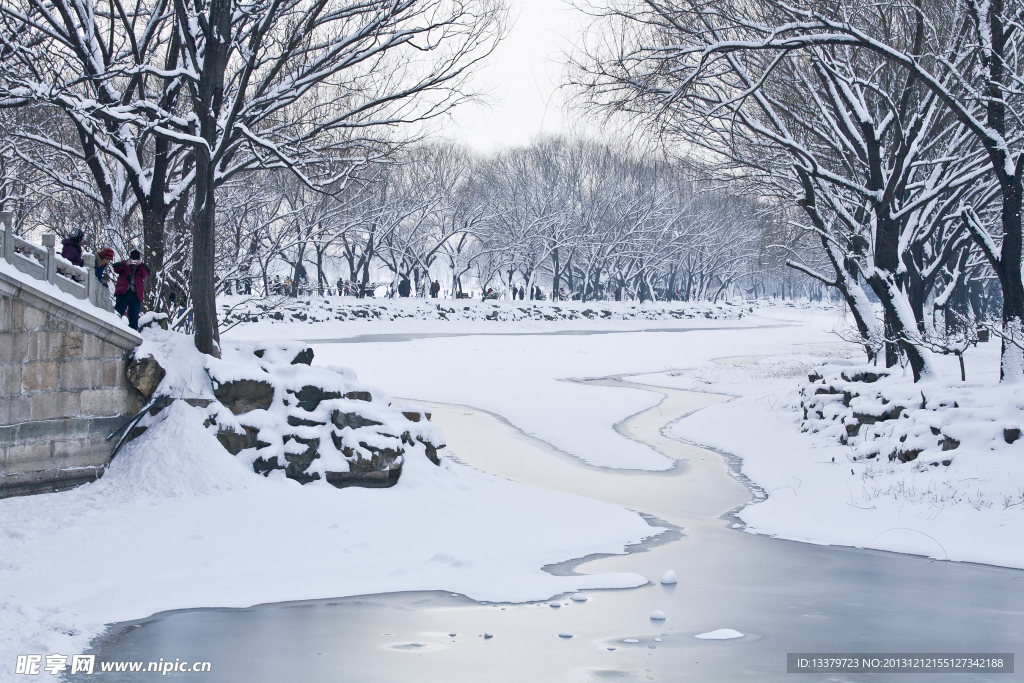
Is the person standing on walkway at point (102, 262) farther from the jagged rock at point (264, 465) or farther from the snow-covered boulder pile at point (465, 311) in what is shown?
the snow-covered boulder pile at point (465, 311)

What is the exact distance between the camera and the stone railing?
372 inches

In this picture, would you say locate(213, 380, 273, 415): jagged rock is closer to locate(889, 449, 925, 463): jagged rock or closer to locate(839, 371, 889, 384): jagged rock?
locate(889, 449, 925, 463): jagged rock

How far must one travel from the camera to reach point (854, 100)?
13484 millimetres

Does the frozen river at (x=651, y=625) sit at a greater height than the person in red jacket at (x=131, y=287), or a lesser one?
lesser

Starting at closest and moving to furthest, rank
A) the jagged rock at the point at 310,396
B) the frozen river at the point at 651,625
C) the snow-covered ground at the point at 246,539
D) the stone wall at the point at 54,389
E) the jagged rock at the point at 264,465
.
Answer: the frozen river at the point at 651,625
the snow-covered ground at the point at 246,539
the stone wall at the point at 54,389
the jagged rock at the point at 264,465
the jagged rock at the point at 310,396

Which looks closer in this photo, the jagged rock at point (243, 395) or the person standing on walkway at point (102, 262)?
the jagged rock at point (243, 395)

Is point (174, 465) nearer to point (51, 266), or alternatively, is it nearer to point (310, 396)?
point (310, 396)

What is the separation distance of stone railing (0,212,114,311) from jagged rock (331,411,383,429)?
3057 millimetres

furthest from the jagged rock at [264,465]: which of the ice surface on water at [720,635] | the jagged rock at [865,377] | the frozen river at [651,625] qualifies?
the jagged rock at [865,377]

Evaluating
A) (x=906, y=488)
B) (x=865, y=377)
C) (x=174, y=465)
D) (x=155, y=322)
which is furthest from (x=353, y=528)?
(x=865, y=377)

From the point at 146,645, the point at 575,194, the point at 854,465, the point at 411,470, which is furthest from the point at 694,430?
the point at 575,194

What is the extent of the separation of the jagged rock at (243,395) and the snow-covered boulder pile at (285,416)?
12mm

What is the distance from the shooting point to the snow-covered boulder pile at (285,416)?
1027cm

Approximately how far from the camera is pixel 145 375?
1032 centimetres
